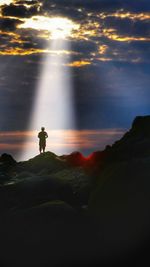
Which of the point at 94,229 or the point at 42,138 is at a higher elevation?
the point at 42,138

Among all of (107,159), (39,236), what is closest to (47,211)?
(39,236)

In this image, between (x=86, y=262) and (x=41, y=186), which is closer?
(x=86, y=262)

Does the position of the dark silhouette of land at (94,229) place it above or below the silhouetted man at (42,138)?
below

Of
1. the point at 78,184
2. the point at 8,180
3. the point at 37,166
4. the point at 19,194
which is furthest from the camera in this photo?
the point at 37,166

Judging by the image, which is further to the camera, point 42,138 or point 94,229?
point 42,138

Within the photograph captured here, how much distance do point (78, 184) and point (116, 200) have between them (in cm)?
762

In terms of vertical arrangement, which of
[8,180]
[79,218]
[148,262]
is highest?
[8,180]

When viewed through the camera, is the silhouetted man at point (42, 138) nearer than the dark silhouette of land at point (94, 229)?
No

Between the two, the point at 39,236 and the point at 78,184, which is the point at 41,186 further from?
the point at 39,236

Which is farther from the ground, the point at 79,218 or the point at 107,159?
the point at 107,159

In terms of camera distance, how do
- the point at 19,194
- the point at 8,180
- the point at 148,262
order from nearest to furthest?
1. the point at 148,262
2. the point at 19,194
3. the point at 8,180

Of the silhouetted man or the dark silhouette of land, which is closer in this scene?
the dark silhouette of land

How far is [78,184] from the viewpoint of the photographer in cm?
2550

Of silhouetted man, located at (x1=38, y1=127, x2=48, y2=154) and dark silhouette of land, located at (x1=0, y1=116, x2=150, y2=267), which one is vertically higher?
silhouetted man, located at (x1=38, y1=127, x2=48, y2=154)
